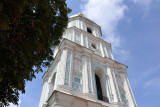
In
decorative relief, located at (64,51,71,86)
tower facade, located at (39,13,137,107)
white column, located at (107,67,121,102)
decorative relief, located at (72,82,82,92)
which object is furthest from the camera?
white column, located at (107,67,121,102)

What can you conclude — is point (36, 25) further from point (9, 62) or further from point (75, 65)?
point (75, 65)

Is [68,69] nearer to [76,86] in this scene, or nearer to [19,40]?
[76,86]

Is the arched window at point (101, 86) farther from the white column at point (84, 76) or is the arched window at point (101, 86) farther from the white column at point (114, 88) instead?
the white column at point (84, 76)

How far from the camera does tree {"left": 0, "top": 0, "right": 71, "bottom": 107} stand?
4.55m

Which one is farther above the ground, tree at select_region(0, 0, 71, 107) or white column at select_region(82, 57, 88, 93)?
white column at select_region(82, 57, 88, 93)

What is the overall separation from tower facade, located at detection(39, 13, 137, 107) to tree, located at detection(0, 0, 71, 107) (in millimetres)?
3513

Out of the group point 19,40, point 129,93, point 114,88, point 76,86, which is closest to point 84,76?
point 76,86

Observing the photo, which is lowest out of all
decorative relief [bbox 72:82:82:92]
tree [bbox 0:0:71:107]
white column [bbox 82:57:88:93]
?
tree [bbox 0:0:71:107]

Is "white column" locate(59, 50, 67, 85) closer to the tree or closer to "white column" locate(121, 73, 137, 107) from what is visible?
the tree

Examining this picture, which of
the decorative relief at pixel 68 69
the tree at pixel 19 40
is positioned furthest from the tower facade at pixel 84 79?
the tree at pixel 19 40

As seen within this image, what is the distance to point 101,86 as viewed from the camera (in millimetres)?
12695

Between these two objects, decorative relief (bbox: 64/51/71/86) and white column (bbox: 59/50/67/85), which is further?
decorative relief (bbox: 64/51/71/86)

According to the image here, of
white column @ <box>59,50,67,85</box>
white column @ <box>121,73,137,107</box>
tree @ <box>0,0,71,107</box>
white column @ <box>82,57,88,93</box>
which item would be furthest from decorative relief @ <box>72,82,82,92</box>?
white column @ <box>121,73,137,107</box>

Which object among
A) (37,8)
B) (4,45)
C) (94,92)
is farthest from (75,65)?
(4,45)
